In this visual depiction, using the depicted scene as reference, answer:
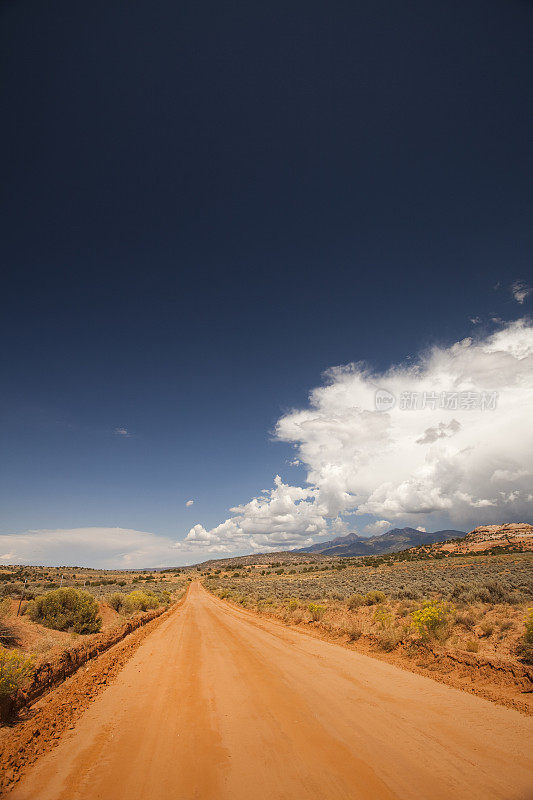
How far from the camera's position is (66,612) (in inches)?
669

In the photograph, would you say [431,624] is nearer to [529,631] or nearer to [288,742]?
[529,631]

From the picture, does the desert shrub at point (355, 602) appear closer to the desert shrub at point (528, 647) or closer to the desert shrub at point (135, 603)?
the desert shrub at point (528, 647)

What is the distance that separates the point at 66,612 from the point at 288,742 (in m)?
15.9

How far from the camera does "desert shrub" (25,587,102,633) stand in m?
16.5

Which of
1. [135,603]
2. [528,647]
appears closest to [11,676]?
A: [528,647]

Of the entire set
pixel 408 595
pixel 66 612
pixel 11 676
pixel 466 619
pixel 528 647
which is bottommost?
pixel 408 595

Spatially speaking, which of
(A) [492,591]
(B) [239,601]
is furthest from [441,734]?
(B) [239,601]

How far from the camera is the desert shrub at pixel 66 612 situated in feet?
54.0

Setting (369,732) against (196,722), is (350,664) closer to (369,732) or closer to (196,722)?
(369,732)

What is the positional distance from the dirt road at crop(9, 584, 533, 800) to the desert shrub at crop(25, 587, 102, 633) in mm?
9688

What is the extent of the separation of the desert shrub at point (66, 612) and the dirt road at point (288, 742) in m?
9.69

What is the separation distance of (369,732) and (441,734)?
3.75ft

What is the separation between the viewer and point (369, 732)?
5.79 m

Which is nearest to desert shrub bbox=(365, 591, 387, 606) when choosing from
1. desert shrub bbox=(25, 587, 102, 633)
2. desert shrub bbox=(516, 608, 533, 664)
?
desert shrub bbox=(516, 608, 533, 664)
